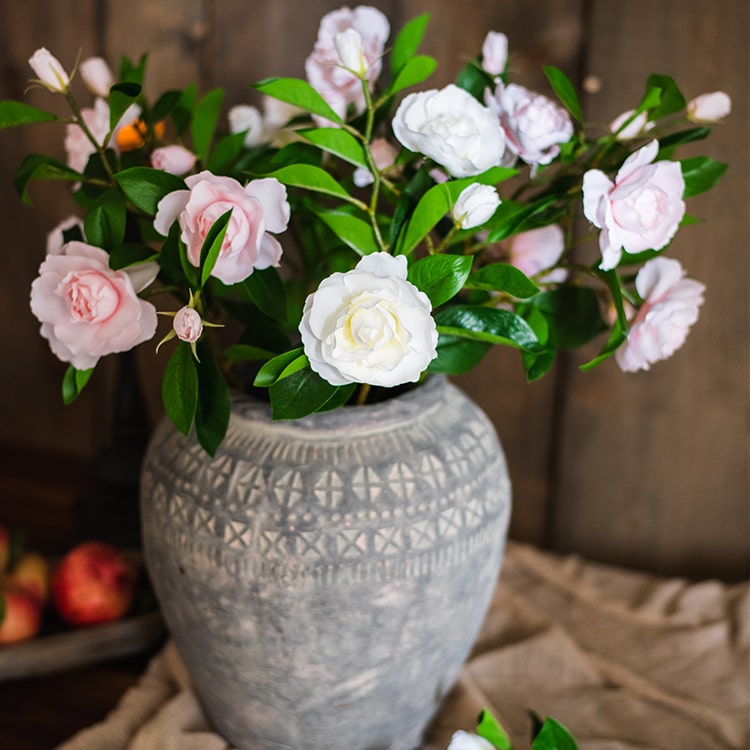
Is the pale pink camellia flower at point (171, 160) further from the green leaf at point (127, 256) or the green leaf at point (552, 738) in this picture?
the green leaf at point (552, 738)

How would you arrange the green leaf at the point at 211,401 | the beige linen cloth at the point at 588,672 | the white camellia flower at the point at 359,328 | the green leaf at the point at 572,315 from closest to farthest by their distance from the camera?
1. the white camellia flower at the point at 359,328
2. the green leaf at the point at 211,401
3. the green leaf at the point at 572,315
4. the beige linen cloth at the point at 588,672

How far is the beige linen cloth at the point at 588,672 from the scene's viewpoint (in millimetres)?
898

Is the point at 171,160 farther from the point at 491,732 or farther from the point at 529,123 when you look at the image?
the point at 491,732

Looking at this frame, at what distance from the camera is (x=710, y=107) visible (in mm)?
755

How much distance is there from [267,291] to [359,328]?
0.50 feet

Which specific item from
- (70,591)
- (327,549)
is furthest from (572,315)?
(70,591)

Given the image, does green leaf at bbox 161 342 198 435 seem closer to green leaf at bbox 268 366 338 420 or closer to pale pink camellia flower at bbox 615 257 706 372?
green leaf at bbox 268 366 338 420

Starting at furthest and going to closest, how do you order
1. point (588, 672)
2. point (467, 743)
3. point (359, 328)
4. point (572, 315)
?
point (588, 672) → point (572, 315) → point (467, 743) → point (359, 328)

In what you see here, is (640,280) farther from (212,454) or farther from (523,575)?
(523,575)

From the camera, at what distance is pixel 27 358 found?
1352 mm

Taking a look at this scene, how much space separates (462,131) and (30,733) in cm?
69

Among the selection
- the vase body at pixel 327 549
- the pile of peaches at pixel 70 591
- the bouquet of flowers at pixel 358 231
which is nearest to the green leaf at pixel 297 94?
the bouquet of flowers at pixel 358 231

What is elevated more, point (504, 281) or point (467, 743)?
point (504, 281)

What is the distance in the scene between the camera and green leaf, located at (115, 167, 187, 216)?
2.18 ft
